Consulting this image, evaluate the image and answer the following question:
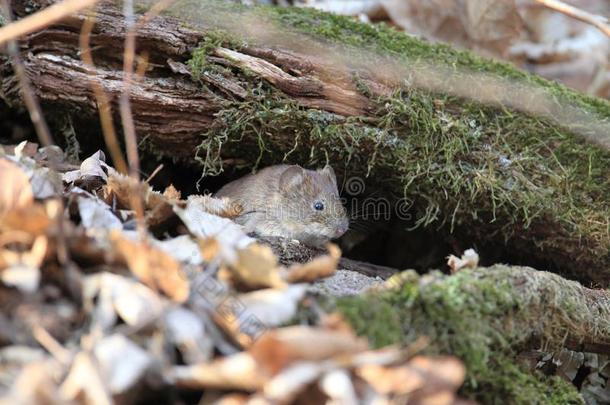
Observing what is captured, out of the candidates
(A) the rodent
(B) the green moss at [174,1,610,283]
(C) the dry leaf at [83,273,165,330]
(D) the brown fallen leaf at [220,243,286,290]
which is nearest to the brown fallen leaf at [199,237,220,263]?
(D) the brown fallen leaf at [220,243,286,290]

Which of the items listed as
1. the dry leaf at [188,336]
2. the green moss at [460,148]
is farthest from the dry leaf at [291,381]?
the green moss at [460,148]

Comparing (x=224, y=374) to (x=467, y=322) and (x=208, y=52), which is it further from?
(x=208, y=52)

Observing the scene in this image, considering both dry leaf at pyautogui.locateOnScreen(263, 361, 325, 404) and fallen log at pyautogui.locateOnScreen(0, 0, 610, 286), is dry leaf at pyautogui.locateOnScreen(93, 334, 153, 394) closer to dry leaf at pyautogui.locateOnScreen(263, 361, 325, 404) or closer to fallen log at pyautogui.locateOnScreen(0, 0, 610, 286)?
dry leaf at pyautogui.locateOnScreen(263, 361, 325, 404)

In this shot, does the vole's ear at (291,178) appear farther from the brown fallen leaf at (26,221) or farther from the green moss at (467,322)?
the brown fallen leaf at (26,221)

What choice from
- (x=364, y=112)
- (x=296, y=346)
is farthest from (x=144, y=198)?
(x=364, y=112)

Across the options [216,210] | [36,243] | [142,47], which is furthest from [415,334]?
[142,47]

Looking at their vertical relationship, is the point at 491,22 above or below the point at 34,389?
above
